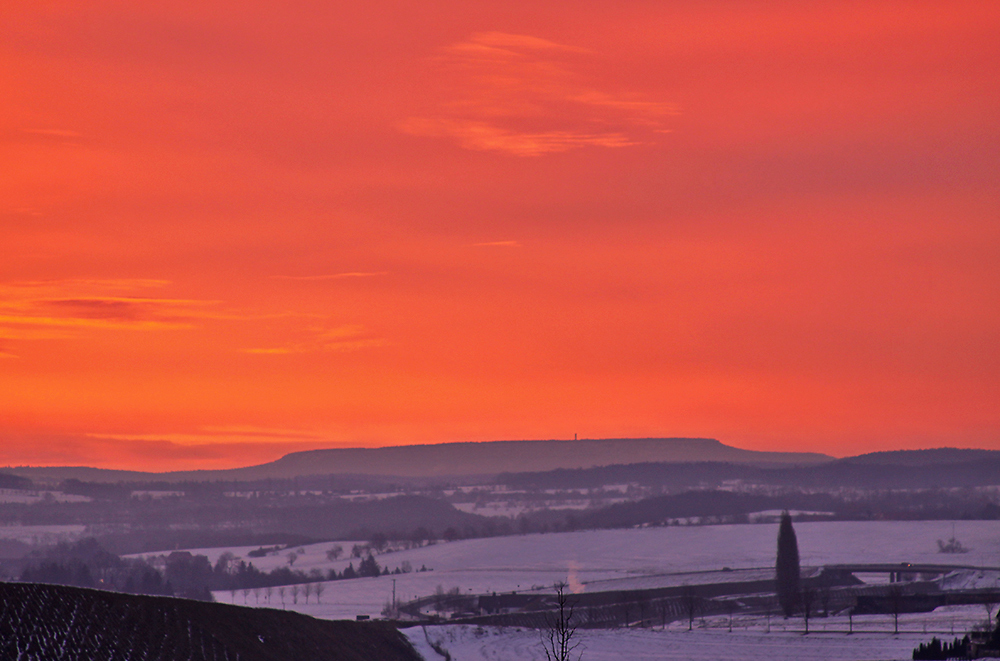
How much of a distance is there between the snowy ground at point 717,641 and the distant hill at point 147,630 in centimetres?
1806

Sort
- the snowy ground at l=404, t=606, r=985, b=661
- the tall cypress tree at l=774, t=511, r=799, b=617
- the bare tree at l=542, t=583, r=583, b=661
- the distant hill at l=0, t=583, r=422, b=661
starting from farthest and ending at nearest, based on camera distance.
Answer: the tall cypress tree at l=774, t=511, r=799, b=617
the snowy ground at l=404, t=606, r=985, b=661
the distant hill at l=0, t=583, r=422, b=661
the bare tree at l=542, t=583, r=583, b=661

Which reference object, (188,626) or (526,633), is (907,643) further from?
(188,626)

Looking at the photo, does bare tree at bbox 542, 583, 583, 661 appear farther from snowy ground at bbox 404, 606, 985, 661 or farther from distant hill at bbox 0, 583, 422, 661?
distant hill at bbox 0, 583, 422, 661

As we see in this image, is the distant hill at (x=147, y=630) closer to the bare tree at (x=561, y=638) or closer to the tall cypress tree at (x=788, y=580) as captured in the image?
the bare tree at (x=561, y=638)

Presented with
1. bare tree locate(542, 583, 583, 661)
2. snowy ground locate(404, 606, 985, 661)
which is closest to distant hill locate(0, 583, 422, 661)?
bare tree locate(542, 583, 583, 661)

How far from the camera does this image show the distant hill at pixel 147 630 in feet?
263

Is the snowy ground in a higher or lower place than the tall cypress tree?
lower

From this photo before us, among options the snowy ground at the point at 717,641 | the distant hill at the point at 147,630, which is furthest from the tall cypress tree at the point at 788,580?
the distant hill at the point at 147,630

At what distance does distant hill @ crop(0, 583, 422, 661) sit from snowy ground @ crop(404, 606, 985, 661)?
18065 mm

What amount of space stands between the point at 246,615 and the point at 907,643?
66014 millimetres

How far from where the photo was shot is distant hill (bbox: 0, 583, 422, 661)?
263ft

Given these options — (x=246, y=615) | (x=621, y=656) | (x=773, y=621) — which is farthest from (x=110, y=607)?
(x=773, y=621)

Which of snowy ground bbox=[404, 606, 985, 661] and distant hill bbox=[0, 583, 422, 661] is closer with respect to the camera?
distant hill bbox=[0, 583, 422, 661]

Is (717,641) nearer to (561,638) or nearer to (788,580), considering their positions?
(788,580)
